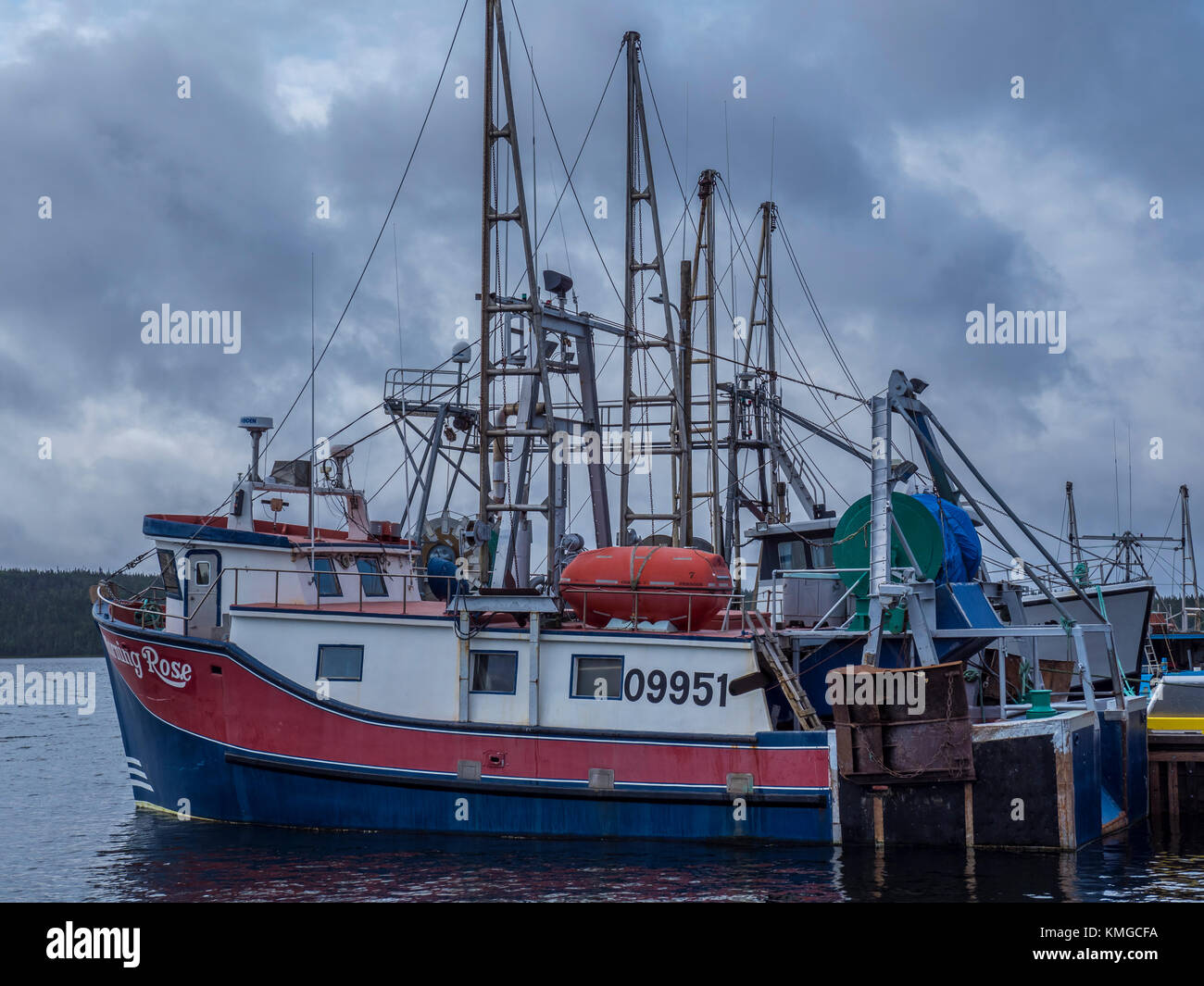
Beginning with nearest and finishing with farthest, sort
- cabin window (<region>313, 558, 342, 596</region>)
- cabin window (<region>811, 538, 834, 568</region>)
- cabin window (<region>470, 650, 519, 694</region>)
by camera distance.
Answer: cabin window (<region>470, 650, 519, 694</region>)
cabin window (<region>313, 558, 342, 596</region>)
cabin window (<region>811, 538, 834, 568</region>)

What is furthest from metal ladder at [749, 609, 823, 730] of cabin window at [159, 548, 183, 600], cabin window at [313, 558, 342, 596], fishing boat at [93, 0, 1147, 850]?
cabin window at [159, 548, 183, 600]

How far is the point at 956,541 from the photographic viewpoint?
21.3 meters

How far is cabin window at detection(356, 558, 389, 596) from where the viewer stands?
24703 millimetres

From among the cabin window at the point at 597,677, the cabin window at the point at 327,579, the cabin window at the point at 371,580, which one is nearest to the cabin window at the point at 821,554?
the cabin window at the point at 597,677

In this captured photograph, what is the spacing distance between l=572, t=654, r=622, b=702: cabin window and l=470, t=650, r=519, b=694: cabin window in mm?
1095

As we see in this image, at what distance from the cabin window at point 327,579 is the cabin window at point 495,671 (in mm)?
4416

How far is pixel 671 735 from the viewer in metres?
19.5

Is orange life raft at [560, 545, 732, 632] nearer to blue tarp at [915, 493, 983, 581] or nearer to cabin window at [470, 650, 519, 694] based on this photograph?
cabin window at [470, 650, 519, 694]

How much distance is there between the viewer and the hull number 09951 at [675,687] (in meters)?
19.7

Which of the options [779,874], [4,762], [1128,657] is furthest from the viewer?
[4,762]
